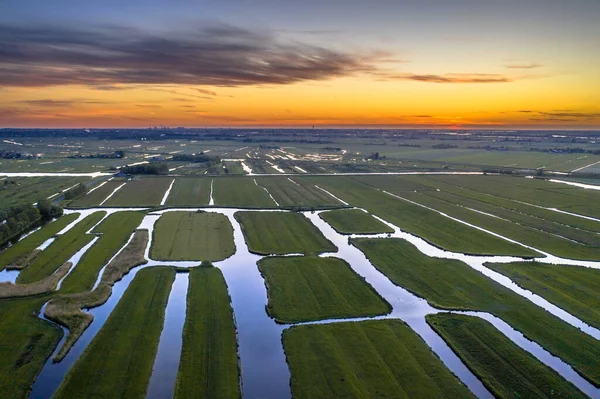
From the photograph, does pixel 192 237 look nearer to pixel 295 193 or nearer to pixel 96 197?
pixel 295 193

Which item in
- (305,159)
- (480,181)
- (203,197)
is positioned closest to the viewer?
(203,197)

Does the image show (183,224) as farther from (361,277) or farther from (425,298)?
(425,298)

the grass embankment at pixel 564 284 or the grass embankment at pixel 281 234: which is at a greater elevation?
the grass embankment at pixel 281 234

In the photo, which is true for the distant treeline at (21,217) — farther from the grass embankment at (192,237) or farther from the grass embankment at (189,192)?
the grass embankment at (189,192)

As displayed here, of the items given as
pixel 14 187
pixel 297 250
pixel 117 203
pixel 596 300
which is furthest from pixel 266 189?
pixel 596 300

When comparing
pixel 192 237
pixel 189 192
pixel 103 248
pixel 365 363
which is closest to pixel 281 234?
pixel 192 237

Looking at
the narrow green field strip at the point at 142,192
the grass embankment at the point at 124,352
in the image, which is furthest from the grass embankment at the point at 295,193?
the grass embankment at the point at 124,352

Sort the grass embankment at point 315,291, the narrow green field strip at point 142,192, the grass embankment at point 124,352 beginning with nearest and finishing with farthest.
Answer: the grass embankment at point 124,352, the grass embankment at point 315,291, the narrow green field strip at point 142,192

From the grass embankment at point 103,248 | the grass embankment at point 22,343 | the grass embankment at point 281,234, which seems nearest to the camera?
the grass embankment at point 22,343
